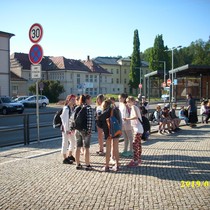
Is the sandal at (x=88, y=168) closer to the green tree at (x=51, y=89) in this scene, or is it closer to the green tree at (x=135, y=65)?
the green tree at (x=51, y=89)

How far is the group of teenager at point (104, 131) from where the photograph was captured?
24.8 feet

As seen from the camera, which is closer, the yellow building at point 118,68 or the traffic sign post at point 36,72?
the traffic sign post at point 36,72

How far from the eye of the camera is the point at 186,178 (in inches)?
269

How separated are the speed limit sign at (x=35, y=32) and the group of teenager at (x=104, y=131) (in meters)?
3.09

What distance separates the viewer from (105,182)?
6.56m

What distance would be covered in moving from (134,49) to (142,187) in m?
91.3

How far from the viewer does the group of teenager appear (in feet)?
24.8

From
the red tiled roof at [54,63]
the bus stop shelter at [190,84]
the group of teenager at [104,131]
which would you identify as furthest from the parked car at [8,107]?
the red tiled roof at [54,63]

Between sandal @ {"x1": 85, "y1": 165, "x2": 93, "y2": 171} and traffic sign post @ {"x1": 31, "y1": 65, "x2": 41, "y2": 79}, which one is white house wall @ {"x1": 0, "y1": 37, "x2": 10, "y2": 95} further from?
sandal @ {"x1": 85, "y1": 165, "x2": 93, "y2": 171}

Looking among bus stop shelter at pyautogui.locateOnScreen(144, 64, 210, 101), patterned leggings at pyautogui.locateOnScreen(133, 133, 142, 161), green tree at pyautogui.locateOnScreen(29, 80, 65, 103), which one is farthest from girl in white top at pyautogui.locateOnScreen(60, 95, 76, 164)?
green tree at pyautogui.locateOnScreen(29, 80, 65, 103)

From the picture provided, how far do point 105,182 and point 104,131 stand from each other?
1354mm

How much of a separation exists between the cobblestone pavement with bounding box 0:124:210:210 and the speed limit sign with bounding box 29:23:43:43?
3548 millimetres

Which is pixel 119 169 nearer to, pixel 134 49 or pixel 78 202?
pixel 78 202

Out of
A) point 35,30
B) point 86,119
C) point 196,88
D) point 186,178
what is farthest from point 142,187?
point 196,88
